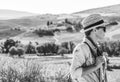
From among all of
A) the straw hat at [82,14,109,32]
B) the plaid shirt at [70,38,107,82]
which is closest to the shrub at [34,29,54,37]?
the straw hat at [82,14,109,32]

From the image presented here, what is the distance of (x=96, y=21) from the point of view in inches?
166

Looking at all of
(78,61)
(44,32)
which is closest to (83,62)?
(78,61)

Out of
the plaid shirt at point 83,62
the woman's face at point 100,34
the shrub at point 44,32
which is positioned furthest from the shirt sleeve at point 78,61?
the shrub at point 44,32

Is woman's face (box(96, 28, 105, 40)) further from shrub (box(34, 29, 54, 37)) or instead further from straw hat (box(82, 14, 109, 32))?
shrub (box(34, 29, 54, 37))

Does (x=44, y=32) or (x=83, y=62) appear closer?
(x=83, y=62)

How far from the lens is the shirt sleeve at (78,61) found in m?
4.05

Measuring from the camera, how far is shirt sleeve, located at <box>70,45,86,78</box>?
4047 millimetres

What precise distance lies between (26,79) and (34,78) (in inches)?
10.0

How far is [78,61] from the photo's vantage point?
13.3ft

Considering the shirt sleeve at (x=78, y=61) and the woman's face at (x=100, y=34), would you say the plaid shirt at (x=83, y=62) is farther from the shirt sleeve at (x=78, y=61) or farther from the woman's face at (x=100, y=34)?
the woman's face at (x=100, y=34)

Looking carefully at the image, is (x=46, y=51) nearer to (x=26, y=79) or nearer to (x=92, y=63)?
(x=26, y=79)

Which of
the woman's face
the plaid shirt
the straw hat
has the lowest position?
the plaid shirt

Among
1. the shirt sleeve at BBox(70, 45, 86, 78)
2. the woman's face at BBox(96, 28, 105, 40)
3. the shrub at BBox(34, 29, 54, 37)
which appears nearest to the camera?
the shirt sleeve at BBox(70, 45, 86, 78)

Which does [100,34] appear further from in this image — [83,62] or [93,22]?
[83,62]
